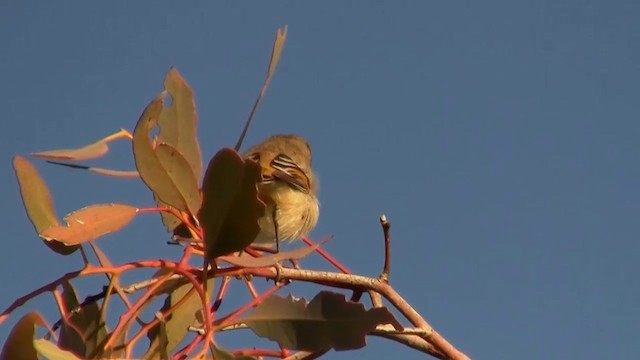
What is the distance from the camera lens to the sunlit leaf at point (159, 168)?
1.24 meters

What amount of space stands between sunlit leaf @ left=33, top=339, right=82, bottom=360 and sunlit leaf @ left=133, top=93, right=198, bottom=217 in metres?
0.24

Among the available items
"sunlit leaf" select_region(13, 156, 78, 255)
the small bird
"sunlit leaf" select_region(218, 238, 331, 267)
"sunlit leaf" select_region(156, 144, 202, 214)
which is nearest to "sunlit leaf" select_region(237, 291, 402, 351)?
"sunlit leaf" select_region(218, 238, 331, 267)

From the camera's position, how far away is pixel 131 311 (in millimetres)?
1147

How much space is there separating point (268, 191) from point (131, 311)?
261 centimetres

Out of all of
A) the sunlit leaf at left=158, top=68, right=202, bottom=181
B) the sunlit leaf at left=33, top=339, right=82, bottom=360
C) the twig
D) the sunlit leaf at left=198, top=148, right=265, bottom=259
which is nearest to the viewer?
the sunlit leaf at left=33, top=339, right=82, bottom=360

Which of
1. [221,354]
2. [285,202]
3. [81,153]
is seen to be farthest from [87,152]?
[285,202]

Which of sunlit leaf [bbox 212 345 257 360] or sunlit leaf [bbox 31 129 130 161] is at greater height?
sunlit leaf [bbox 31 129 130 161]

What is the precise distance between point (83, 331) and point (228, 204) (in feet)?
0.77

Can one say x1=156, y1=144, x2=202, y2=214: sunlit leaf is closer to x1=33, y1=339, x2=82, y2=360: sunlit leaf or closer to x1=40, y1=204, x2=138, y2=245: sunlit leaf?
x1=40, y1=204, x2=138, y2=245: sunlit leaf

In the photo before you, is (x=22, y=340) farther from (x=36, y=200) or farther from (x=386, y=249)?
(x=386, y=249)

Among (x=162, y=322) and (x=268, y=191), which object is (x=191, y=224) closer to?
(x=162, y=322)

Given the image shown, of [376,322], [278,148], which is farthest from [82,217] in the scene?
[278,148]

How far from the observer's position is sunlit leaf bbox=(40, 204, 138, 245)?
123 centimetres

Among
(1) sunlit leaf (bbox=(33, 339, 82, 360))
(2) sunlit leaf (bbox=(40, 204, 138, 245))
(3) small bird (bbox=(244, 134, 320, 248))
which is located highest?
(3) small bird (bbox=(244, 134, 320, 248))
